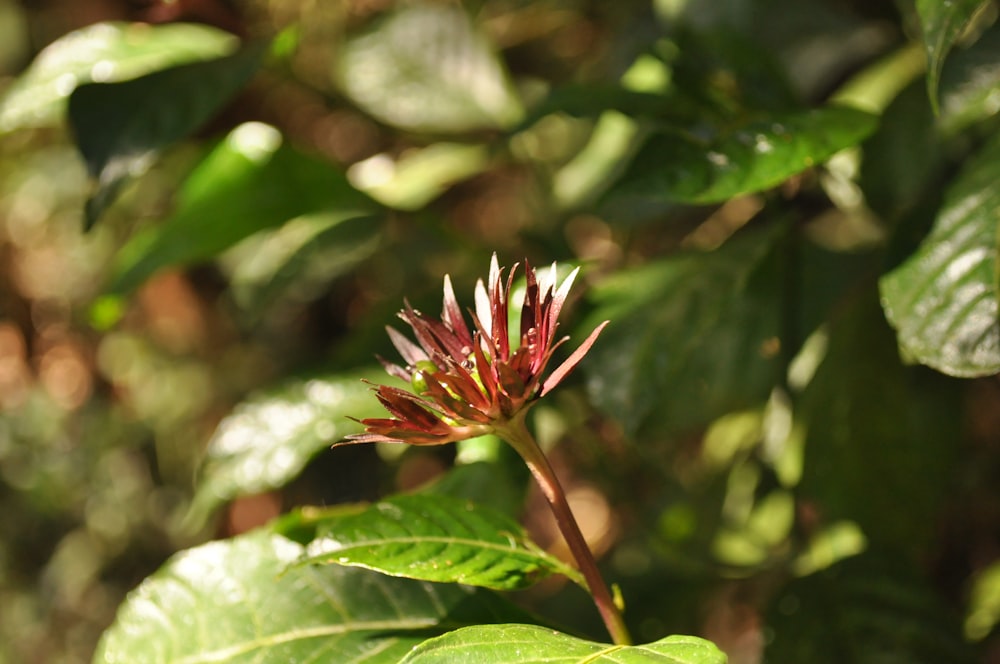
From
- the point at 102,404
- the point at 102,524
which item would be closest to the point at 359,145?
the point at 102,404

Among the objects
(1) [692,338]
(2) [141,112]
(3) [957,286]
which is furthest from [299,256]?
(3) [957,286]

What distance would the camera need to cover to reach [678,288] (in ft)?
2.74

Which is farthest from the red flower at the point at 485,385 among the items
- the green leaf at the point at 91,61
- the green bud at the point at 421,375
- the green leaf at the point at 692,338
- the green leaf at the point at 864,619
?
the green leaf at the point at 91,61

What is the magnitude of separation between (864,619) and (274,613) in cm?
50

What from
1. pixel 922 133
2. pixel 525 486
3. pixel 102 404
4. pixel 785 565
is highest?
pixel 922 133

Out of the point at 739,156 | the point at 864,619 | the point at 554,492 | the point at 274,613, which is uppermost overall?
the point at 739,156

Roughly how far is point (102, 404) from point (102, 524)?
28 cm

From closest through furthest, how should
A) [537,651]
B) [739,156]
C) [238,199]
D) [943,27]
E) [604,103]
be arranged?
[537,651] < [943,27] < [739,156] < [604,103] < [238,199]

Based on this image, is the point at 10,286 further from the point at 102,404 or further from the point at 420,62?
the point at 420,62

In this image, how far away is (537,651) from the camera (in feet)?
1.58

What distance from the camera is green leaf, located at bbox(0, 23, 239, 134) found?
3.20ft

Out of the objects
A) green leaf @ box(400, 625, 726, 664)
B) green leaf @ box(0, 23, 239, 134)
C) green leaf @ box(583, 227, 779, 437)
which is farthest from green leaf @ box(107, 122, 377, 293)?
green leaf @ box(400, 625, 726, 664)

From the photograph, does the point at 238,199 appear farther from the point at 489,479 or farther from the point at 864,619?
the point at 864,619

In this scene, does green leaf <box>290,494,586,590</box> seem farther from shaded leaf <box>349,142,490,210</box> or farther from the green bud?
shaded leaf <box>349,142,490,210</box>
